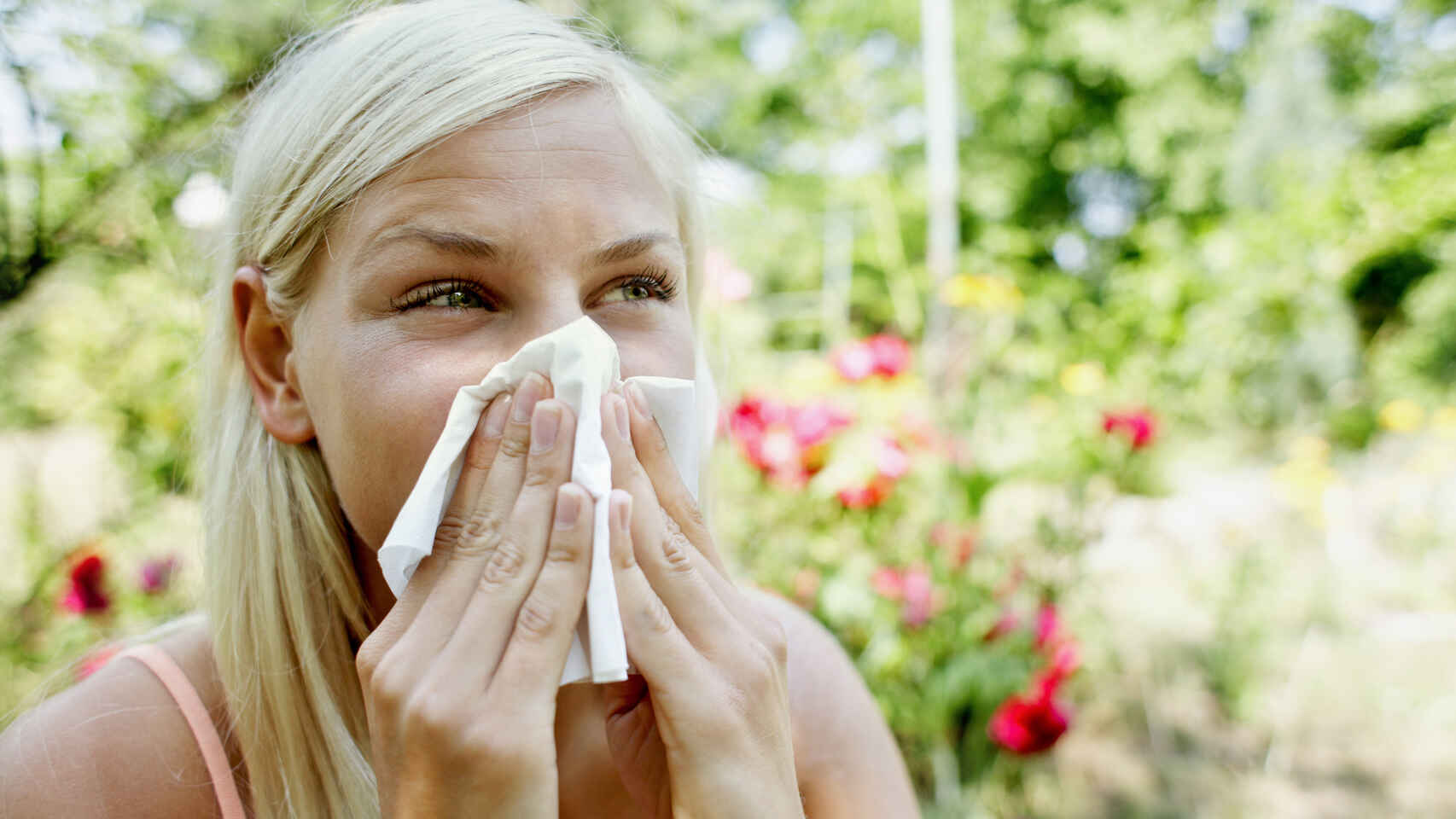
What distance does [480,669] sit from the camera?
0.89 metres

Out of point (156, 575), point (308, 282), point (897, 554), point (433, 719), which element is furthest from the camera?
point (897, 554)

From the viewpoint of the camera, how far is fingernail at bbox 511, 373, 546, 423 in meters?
0.96

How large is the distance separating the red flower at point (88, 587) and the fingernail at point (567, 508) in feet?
6.13

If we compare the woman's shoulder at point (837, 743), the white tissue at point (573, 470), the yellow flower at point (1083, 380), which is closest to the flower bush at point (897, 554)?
the yellow flower at point (1083, 380)

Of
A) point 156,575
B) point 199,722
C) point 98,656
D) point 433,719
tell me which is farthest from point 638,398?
point 156,575

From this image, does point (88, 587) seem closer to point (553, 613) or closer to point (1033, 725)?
point (553, 613)

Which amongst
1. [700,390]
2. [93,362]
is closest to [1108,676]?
[700,390]

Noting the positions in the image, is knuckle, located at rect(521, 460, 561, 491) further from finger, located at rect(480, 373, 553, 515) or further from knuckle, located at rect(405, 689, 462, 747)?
knuckle, located at rect(405, 689, 462, 747)

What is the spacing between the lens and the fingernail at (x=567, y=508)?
919mm

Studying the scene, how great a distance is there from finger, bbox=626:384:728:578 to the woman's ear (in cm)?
52

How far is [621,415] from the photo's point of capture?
1.00 meters

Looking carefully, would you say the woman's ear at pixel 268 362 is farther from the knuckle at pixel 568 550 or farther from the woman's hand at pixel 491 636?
the knuckle at pixel 568 550

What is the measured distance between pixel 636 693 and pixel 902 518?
5.97 feet

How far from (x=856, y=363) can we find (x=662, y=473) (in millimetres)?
1861
